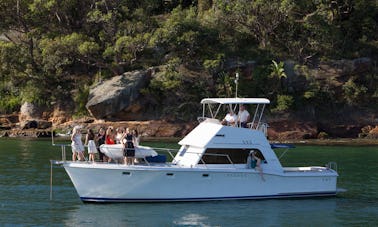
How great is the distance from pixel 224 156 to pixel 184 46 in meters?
33.4

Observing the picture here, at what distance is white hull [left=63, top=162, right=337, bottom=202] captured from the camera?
23.1 meters

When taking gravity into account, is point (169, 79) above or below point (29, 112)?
above

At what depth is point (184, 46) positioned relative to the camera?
57.1 meters

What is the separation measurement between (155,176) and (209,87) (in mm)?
33563

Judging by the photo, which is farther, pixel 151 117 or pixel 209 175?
pixel 151 117

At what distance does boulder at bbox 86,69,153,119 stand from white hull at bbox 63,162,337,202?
3098 cm

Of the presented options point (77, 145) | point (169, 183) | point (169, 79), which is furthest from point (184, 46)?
point (169, 183)

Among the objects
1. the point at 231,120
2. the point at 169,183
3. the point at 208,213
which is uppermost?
the point at 231,120

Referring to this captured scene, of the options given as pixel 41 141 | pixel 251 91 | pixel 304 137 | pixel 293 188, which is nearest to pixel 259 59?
pixel 251 91

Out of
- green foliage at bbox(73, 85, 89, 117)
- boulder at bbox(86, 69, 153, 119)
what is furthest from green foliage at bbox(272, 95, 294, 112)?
green foliage at bbox(73, 85, 89, 117)

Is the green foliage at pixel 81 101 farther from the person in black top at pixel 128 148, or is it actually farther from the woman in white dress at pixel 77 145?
the person in black top at pixel 128 148

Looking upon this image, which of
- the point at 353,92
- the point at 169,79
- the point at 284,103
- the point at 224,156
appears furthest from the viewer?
the point at 353,92

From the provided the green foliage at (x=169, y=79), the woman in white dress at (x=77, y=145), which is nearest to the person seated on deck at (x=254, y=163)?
the woman in white dress at (x=77, y=145)

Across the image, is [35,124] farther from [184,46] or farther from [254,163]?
[254,163]
